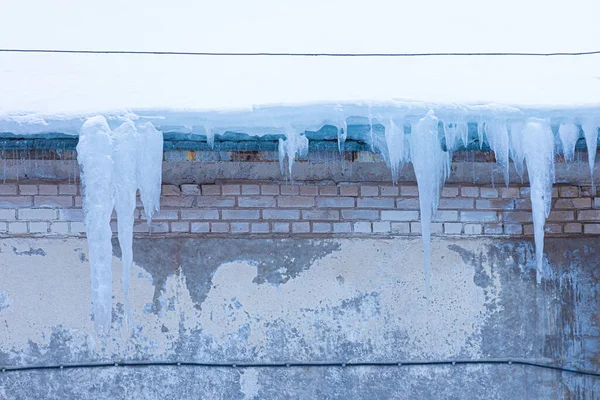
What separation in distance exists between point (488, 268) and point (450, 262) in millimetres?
211

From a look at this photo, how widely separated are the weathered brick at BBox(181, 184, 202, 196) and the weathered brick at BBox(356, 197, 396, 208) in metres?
0.88

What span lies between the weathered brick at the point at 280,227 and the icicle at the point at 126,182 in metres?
0.80

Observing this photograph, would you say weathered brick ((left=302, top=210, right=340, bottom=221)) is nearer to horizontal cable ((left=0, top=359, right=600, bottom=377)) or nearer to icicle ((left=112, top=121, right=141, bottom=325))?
horizontal cable ((left=0, top=359, right=600, bottom=377))

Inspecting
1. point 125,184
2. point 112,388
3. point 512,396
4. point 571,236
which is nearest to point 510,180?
point 571,236

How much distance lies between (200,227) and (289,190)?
0.52 m

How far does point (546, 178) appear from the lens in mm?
3281

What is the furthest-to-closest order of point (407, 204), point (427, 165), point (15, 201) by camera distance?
1. point (407, 204)
2. point (15, 201)
3. point (427, 165)

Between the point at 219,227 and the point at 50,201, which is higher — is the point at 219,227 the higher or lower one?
the lower one

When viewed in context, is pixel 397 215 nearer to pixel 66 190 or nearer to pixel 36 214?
pixel 66 190

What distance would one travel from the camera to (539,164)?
10.5 ft

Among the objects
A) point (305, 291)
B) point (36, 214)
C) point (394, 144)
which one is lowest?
Answer: point (305, 291)

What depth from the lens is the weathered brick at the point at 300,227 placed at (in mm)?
3707

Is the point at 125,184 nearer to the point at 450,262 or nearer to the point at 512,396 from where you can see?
the point at 450,262

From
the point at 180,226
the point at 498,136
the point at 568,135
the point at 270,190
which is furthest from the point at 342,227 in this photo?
the point at 568,135
